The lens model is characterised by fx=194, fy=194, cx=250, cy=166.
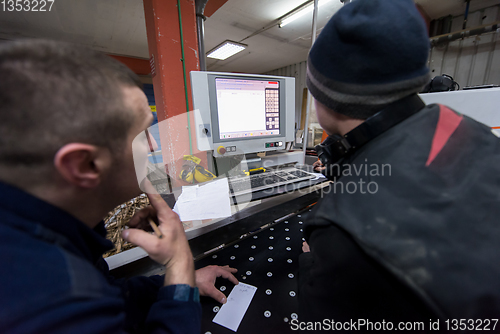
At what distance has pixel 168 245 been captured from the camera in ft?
1.27

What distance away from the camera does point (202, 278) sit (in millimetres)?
507

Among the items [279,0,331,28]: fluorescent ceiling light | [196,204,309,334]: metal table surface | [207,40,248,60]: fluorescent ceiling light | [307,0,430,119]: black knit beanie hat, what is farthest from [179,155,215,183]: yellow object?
[207,40,248,60]: fluorescent ceiling light

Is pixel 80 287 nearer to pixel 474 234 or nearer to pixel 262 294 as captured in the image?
pixel 262 294

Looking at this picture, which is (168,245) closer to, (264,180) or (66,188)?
(66,188)

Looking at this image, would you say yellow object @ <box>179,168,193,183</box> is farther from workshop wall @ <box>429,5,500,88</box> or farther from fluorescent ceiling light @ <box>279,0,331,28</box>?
workshop wall @ <box>429,5,500,88</box>

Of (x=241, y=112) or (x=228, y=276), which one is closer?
(x=228, y=276)

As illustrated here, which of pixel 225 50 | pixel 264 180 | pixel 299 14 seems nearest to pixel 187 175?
pixel 264 180

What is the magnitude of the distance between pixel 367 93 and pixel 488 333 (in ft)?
1.55

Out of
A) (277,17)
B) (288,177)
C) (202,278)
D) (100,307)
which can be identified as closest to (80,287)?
(100,307)

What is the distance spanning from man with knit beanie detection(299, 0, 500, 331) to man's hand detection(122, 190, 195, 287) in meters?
0.26

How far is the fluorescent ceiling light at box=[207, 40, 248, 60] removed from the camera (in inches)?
172

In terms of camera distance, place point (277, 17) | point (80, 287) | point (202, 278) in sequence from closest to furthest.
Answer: point (80, 287) < point (202, 278) < point (277, 17)

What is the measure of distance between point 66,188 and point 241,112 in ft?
2.85

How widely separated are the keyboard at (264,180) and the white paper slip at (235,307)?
355 millimetres
